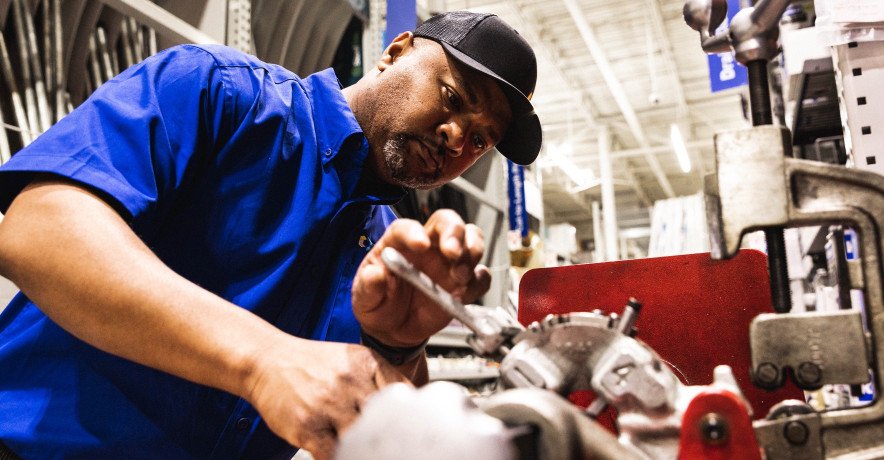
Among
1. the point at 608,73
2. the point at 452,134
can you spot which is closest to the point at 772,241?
the point at 452,134

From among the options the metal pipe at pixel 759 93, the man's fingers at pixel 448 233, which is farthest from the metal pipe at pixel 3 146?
the metal pipe at pixel 759 93

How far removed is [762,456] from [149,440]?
32.0 inches

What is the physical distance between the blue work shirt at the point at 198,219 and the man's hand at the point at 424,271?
1.04ft

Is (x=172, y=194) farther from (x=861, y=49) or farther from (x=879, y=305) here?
(x=861, y=49)

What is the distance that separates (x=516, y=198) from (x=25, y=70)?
2.67 m

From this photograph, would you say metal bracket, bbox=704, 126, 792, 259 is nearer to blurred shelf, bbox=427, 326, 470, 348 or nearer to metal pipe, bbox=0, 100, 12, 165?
metal pipe, bbox=0, 100, 12, 165

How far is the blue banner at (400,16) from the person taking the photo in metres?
2.41

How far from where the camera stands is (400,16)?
7.99 feet

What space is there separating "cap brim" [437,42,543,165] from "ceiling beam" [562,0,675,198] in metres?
4.71

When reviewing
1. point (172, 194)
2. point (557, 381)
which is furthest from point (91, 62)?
point (557, 381)

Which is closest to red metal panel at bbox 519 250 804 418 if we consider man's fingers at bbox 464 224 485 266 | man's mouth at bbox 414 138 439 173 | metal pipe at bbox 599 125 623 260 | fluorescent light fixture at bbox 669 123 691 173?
man's mouth at bbox 414 138 439 173

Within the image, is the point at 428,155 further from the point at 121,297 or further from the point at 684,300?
the point at 121,297

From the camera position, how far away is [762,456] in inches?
23.3

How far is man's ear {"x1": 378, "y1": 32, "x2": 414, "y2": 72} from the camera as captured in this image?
4.45 ft
